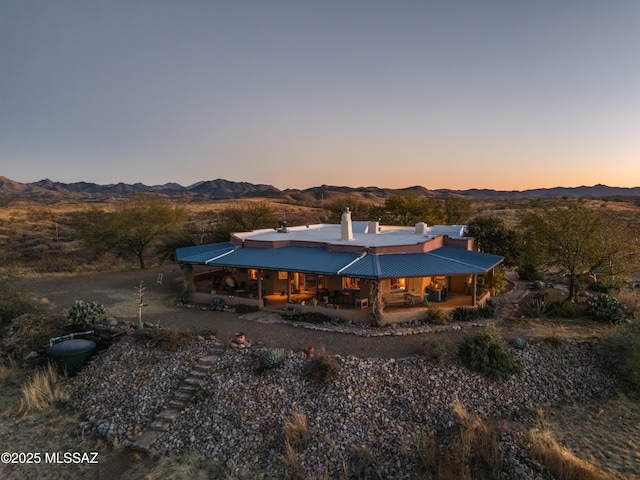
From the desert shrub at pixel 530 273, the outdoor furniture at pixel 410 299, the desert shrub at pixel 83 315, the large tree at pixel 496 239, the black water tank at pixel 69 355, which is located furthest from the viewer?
the desert shrub at pixel 530 273

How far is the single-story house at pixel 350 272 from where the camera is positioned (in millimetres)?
16469

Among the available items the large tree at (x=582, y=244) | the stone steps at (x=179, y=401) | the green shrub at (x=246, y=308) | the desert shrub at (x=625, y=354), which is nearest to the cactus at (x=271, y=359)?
the stone steps at (x=179, y=401)

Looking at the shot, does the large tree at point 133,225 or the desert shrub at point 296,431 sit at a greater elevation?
the large tree at point 133,225

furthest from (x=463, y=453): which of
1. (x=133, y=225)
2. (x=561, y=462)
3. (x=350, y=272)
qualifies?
(x=133, y=225)

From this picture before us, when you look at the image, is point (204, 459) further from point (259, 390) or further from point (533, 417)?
point (533, 417)

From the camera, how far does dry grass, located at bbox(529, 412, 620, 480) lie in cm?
854

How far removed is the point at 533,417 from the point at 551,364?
2.92m

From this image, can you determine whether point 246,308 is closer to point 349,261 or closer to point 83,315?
point 349,261

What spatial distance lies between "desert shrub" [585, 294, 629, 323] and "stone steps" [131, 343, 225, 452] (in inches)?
643

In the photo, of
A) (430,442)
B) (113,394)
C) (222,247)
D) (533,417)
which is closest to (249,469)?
(430,442)

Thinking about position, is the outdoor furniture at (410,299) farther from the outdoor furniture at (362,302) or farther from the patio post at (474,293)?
the patio post at (474,293)

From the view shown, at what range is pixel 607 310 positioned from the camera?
55.0ft

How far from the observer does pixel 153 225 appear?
3064 cm

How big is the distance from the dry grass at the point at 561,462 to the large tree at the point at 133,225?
2889 centimetres
